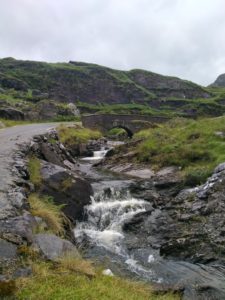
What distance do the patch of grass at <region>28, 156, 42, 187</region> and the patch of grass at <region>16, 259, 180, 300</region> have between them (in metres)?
7.92

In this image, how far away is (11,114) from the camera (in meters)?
51.9

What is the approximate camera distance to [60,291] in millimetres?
7496

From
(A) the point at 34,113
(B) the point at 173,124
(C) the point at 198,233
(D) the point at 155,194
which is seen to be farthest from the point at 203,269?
(A) the point at 34,113

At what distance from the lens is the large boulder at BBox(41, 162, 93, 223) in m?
17.0

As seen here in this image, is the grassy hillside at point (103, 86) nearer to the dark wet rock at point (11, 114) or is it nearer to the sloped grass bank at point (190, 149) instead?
the dark wet rock at point (11, 114)

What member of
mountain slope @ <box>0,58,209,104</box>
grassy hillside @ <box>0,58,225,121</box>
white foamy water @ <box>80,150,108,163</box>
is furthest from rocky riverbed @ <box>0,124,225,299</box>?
mountain slope @ <box>0,58,209,104</box>

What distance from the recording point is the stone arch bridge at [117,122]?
63.3 meters

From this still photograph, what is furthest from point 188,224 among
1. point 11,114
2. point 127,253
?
point 11,114

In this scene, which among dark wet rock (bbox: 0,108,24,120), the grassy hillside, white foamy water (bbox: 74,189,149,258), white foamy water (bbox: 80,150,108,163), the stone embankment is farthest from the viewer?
the grassy hillside

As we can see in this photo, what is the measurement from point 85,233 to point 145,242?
92.6 inches

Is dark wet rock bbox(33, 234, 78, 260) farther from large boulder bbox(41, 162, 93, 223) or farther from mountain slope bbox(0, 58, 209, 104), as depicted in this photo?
mountain slope bbox(0, 58, 209, 104)

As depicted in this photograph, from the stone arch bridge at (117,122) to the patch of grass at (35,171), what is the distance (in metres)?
43.3

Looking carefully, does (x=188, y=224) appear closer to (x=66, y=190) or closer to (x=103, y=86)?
(x=66, y=190)

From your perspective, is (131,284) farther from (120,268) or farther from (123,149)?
(123,149)
